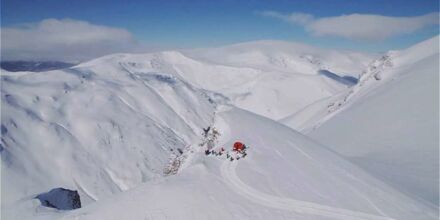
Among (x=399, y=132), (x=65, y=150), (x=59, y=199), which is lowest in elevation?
(x=59, y=199)

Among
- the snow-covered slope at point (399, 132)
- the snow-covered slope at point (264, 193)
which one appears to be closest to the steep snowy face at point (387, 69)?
the snow-covered slope at point (399, 132)

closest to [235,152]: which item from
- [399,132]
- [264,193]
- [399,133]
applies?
[264,193]

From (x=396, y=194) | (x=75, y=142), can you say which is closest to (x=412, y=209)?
(x=396, y=194)

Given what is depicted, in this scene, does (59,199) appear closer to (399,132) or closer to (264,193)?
(264,193)

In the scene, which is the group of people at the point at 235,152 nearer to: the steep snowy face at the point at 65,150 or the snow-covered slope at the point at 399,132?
the snow-covered slope at the point at 399,132

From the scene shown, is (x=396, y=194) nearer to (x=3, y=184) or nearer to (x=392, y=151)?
(x=392, y=151)

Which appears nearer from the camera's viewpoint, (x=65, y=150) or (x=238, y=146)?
(x=238, y=146)
